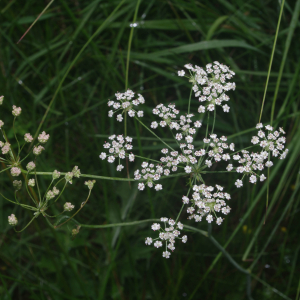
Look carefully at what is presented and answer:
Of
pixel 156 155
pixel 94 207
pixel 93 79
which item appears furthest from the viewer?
pixel 93 79

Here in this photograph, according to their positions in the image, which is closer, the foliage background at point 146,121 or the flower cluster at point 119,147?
the flower cluster at point 119,147

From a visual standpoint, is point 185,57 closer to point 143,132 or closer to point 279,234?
point 143,132

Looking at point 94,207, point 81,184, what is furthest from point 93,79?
point 94,207

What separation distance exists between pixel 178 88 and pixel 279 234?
195cm

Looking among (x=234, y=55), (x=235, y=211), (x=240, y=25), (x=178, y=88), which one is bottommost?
(x=235, y=211)

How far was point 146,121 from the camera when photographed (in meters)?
3.18

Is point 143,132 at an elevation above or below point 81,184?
above

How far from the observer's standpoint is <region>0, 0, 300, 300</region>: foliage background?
2.87m

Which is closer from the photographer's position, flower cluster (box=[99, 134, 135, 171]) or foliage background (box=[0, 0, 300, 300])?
flower cluster (box=[99, 134, 135, 171])

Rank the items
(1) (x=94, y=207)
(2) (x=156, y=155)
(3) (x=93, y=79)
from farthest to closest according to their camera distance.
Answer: (3) (x=93, y=79)
(1) (x=94, y=207)
(2) (x=156, y=155)

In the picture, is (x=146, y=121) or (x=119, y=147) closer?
(x=119, y=147)

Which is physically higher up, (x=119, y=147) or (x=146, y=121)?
(x=119, y=147)

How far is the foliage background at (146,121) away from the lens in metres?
2.87

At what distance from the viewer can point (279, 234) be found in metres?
3.07
